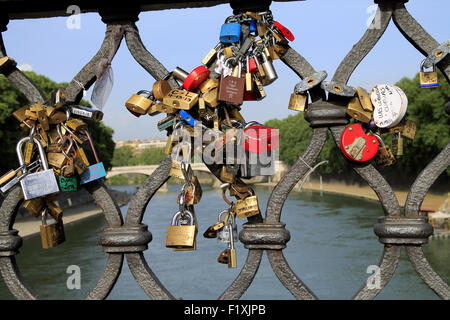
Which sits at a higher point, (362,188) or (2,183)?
(2,183)

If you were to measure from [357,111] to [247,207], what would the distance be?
0.45 m

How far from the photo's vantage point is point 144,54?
157 cm

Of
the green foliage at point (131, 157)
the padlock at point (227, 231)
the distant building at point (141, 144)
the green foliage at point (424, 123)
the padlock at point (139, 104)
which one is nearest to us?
the padlock at point (139, 104)

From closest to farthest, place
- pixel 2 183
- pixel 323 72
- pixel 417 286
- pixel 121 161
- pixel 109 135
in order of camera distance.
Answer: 1. pixel 323 72
2. pixel 2 183
3. pixel 417 286
4. pixel 109 135
5. pixel 121 161

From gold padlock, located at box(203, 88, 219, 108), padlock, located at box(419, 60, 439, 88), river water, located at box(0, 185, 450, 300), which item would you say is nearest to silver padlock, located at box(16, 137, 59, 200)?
gold padlock, located at box(203, 88, 219, 108)

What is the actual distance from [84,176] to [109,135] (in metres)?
54.3

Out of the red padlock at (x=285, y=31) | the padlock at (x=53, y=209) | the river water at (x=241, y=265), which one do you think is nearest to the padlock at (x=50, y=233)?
the padlock at (x=53, y=209)

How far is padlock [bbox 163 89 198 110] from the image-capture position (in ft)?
4.74

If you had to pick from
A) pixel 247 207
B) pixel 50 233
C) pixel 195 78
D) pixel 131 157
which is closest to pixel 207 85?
pixel 195 78

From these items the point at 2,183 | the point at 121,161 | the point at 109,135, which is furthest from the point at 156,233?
the point at 121,161

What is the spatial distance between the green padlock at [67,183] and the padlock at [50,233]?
161 mm

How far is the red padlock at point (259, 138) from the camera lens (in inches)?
56.1

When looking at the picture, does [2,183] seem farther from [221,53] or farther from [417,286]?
[417,286]

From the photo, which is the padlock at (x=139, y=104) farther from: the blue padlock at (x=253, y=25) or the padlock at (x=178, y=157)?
the blue padlock at (x=253, y=25)
